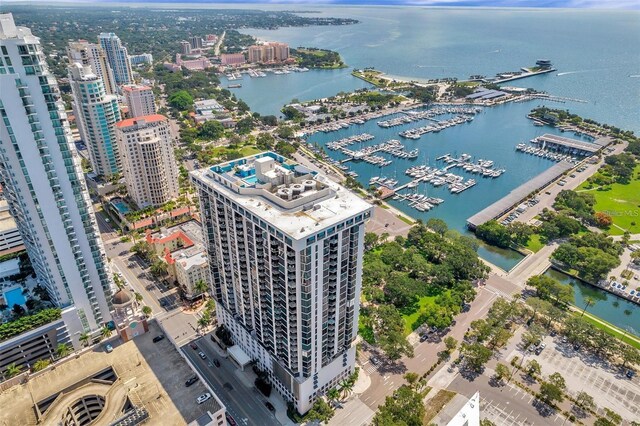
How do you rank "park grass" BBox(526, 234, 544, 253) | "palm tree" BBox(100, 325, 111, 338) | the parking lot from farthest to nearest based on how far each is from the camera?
"park grass" BBox(526, 234, 544, 253) < the parking lot < "palm tree" BBox(100, 325, 111, 338)

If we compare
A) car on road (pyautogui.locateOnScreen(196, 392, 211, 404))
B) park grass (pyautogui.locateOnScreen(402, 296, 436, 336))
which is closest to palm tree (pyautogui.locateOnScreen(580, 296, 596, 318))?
park grass (pyautogui.locateOnScreen(402, 296, 436, 336))

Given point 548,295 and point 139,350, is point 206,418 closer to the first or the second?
point 139,350

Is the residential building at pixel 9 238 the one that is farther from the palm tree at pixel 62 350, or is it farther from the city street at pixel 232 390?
the city street at pixel 232 390

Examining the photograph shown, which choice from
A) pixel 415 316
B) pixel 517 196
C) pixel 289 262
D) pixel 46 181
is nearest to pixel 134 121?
pixel 46 181

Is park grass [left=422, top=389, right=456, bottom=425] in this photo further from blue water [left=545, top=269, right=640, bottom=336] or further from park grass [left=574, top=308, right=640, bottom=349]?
blue water [left=545, top=269, right=640, bottom=336]

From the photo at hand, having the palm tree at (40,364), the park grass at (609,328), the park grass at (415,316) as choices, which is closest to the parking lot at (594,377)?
the park grass at (609,328)
